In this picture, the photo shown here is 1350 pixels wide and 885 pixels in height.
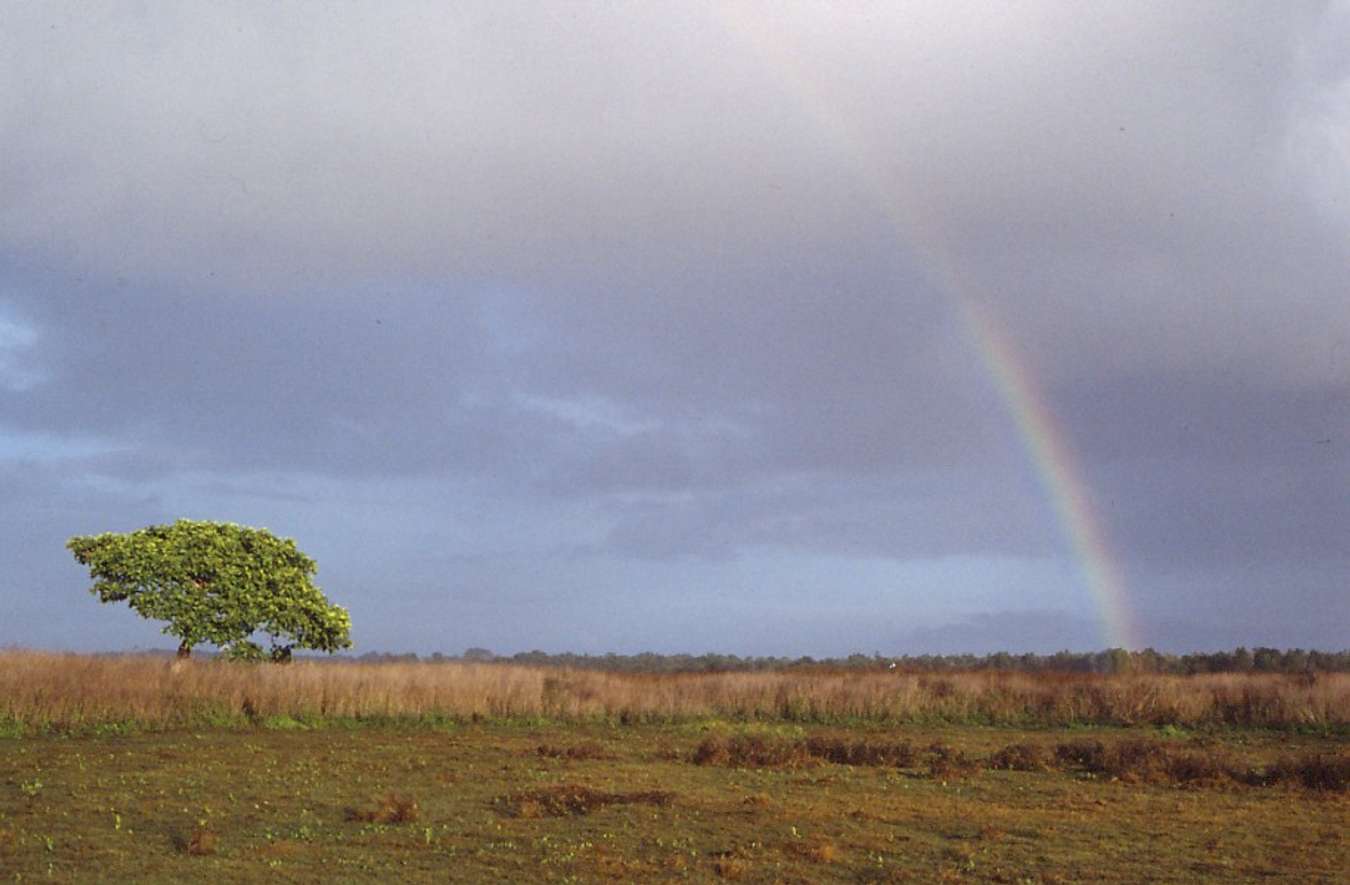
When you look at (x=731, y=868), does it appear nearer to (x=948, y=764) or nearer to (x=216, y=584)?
(x=948, y=764)

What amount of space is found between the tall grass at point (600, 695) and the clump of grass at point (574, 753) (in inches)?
420

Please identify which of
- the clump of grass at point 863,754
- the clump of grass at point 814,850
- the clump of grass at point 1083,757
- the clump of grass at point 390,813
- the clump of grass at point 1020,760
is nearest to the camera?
the clump of grass at point 814,850

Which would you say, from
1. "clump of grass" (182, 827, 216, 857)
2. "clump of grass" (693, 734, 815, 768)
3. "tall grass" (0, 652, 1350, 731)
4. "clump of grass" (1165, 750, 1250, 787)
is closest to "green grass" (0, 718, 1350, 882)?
"clump of grass" (182, 827, 216, 857)

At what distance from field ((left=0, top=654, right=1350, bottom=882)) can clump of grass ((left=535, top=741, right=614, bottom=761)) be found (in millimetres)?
82

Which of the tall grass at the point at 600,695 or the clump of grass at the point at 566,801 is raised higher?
the tall grass at the point at 600,695

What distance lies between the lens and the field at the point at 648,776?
15531 millimetres

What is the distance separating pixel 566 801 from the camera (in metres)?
19.7

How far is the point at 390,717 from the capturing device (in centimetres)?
3806

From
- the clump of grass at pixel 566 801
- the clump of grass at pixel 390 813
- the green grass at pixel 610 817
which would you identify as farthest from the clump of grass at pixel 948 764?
the clump of grass at pixel 390 813

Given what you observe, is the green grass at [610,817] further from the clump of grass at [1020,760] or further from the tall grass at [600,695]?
the tall grass at [600,695]

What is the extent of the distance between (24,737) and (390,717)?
33.3 ft

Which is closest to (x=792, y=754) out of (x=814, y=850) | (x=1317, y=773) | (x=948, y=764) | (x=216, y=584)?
(x=948, y=764)

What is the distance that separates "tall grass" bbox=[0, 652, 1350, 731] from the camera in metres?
Result: 33.7

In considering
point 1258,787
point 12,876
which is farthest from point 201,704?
point 1258,787
